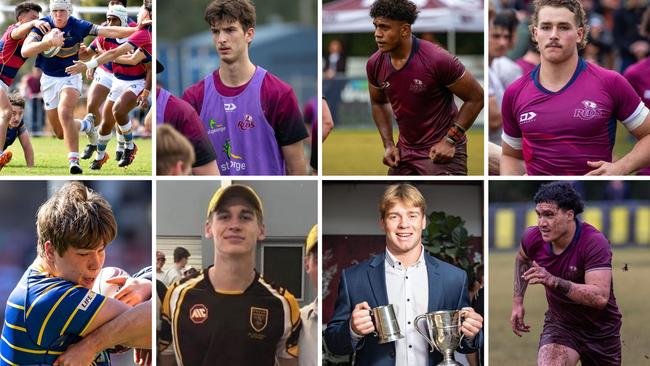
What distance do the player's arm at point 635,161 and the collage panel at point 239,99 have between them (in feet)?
5.16

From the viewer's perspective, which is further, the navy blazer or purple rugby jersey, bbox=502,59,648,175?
the navy blazer

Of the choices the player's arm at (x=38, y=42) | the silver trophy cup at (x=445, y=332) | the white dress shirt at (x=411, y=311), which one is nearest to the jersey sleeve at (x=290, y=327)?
the white dress shirt at (x=411, y=311)

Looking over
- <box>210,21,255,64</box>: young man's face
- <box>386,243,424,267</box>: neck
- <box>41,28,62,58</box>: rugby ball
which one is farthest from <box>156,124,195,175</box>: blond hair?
<box>386,243,424,267</box>: neck

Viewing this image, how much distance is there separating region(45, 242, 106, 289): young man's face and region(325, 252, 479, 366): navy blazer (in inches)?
53.5

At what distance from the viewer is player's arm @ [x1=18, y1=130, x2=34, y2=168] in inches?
306

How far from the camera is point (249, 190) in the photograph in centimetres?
766

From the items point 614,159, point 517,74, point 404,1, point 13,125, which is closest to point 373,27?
point 404,1

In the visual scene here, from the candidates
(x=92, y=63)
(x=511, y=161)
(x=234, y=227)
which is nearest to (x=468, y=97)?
(x=511, y=161)

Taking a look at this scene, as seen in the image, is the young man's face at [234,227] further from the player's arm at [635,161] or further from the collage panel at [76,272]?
the player's arm at [635,161]

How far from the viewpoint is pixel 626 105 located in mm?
7539

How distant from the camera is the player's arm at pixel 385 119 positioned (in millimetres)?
7695

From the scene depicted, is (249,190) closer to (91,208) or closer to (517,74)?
(91,208)

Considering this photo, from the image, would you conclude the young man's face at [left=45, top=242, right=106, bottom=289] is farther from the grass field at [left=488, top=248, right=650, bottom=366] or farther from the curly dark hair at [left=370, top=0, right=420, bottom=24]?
the grass field at [left=488, top=248, right=650, bottom=366]

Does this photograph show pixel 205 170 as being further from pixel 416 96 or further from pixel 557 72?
pixel 557 72
